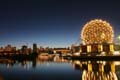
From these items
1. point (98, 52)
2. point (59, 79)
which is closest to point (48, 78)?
point (59, 79)

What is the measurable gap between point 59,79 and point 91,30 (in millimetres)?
53958

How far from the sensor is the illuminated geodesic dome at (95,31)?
89762 millimetres

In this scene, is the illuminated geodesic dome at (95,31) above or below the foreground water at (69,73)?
above

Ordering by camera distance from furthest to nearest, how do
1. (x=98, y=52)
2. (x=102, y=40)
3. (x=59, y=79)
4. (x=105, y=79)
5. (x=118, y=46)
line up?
(x=118, y=46), (x=98, y=52), (x=102, y=40), (x=59, y=79), (x=105, y=79)

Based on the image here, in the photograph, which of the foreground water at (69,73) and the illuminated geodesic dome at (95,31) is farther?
the illuminated geodesic dome at (95,31)

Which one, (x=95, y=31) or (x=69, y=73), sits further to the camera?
(x=95, y=31)

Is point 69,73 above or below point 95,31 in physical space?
below

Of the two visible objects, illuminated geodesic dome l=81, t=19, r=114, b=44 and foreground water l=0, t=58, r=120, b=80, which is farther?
illuminated geodesic dome l=81, t=19, r=114, b=44

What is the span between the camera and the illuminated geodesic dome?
89.8 meters

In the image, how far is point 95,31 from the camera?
92.1 meters

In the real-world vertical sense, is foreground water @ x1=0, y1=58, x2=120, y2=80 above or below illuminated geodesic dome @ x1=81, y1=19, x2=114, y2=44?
below

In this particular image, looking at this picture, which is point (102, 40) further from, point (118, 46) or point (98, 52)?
point (118, 46)

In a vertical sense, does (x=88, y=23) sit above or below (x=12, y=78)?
above

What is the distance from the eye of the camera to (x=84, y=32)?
297 ft
